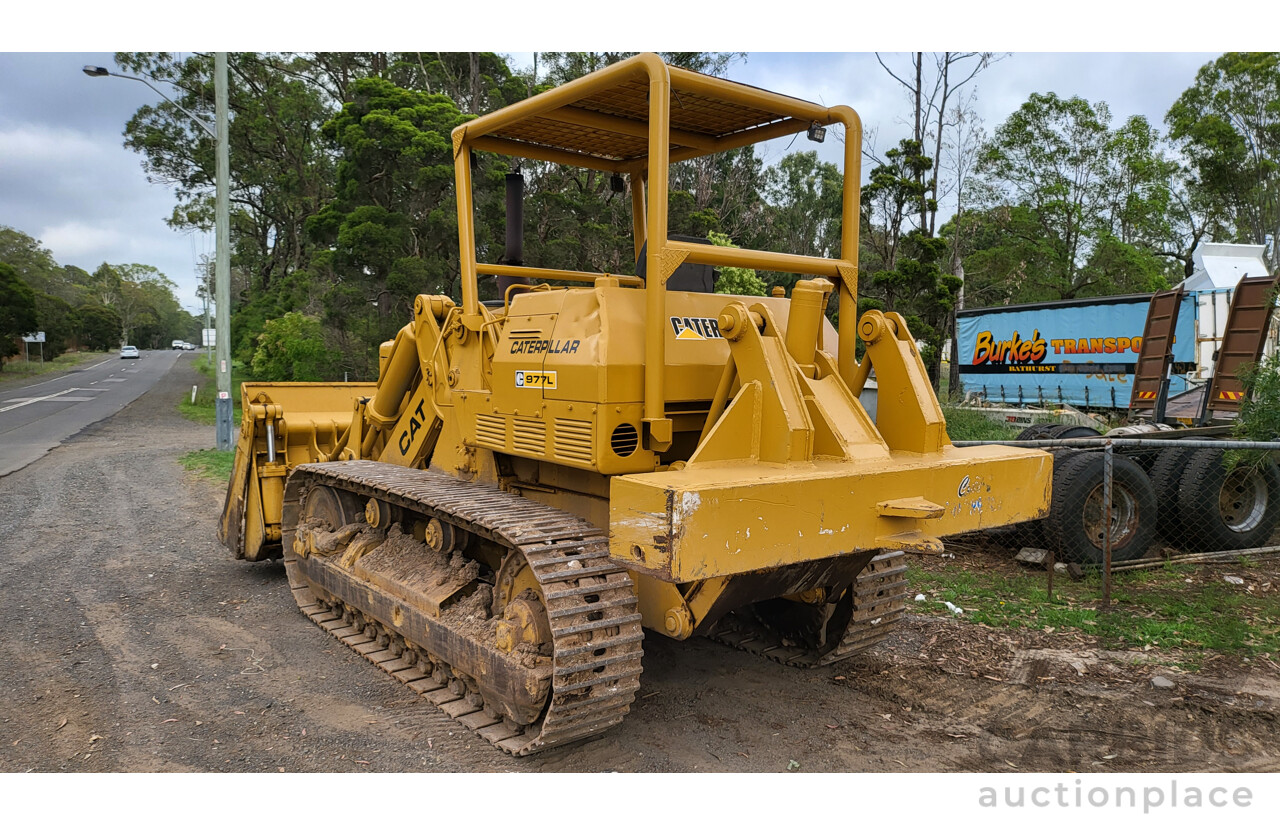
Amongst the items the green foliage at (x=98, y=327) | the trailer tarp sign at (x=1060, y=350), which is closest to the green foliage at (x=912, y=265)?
the trailer tarp sign at (x=1060, y=350)

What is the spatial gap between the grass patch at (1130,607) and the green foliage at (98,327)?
89.7 metres

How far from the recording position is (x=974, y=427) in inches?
511

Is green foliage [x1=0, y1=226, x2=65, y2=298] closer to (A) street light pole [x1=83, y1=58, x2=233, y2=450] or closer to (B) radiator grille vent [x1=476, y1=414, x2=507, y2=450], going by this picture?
(A) street light pole [x1=83, y1=58, x2=233, y2=450]

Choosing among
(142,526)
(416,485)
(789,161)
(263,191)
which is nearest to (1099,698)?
(416,485)

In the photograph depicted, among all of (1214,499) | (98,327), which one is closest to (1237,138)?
(1214,499)

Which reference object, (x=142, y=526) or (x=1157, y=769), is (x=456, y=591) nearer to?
(x=1157, y=769)

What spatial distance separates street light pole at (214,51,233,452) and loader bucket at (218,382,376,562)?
30.2 feet

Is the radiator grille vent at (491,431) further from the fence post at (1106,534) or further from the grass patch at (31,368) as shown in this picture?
the grass patch at (31,368)

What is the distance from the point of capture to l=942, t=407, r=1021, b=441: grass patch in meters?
12.5

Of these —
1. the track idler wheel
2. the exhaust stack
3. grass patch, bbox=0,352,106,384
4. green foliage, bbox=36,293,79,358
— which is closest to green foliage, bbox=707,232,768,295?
the exhaust stack

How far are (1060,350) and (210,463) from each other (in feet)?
51.3

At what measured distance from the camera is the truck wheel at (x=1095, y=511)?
7.48 metres

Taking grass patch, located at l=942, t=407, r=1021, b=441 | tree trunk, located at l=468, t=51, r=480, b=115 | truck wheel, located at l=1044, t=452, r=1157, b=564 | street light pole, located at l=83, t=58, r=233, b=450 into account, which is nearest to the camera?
truck wheel, located at l=1044, t=452, r=1157, b=564

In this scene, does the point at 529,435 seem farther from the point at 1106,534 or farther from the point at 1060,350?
the point at 1060,350
